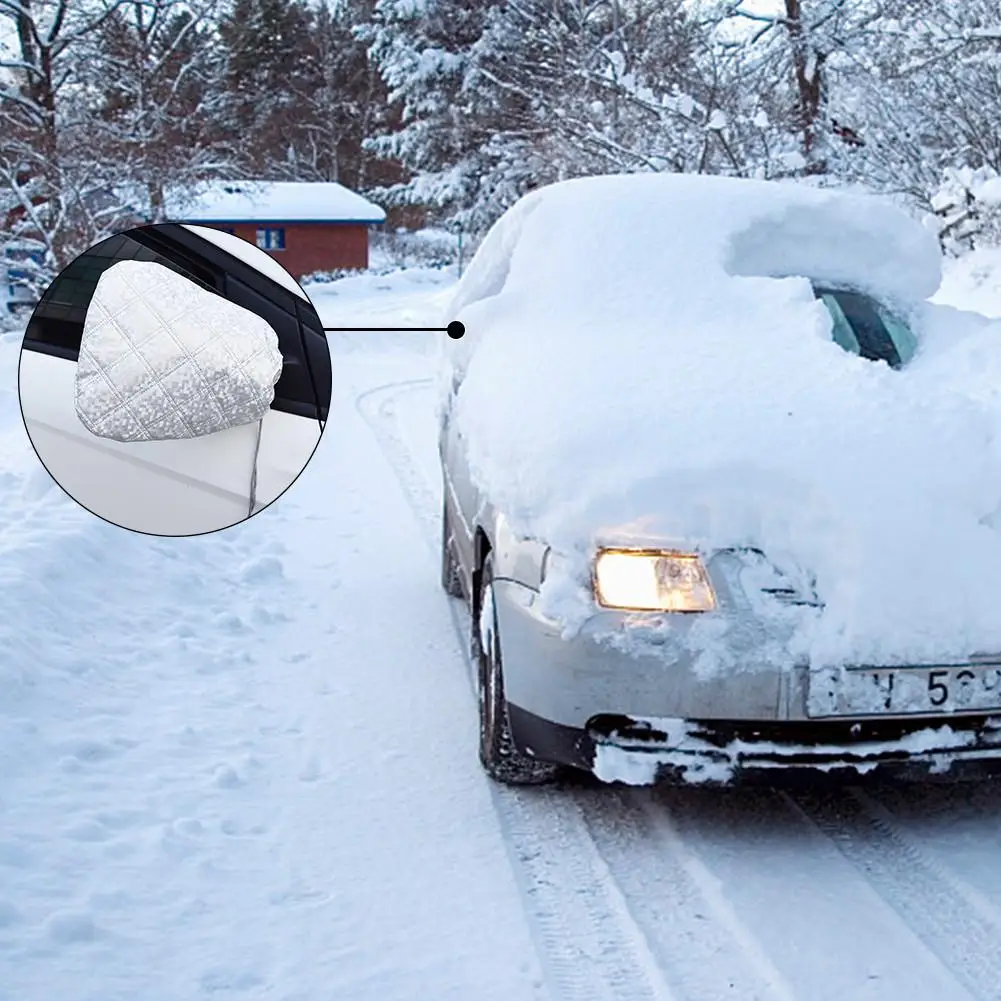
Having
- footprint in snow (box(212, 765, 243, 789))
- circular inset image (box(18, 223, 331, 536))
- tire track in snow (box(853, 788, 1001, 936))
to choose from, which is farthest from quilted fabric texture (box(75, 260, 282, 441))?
tire track in snow (box(853, 788, 1001, 936))

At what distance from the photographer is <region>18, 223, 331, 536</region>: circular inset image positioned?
2.69 m

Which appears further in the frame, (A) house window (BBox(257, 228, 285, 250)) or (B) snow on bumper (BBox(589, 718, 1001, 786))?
(A) house window (BBox(257, 228, 285, 250))

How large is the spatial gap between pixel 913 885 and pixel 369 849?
1464mm

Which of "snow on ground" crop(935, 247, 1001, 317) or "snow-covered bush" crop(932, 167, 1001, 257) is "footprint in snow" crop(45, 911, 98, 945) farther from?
"snow-covered bush" crop(932, 167, 1001, 257)

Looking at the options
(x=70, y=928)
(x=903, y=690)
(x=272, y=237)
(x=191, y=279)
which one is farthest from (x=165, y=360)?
(x=272, y=237)

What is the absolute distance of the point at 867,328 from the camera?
484cm

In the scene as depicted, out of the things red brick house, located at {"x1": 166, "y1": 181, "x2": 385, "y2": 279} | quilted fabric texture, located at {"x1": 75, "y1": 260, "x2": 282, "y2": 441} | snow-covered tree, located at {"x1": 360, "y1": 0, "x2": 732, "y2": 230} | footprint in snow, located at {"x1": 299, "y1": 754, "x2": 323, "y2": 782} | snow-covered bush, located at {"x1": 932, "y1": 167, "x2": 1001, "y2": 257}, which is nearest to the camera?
quilted fabric texture, located at {"x1": 75, "y1": 260, "x2": 282, "y2": 441}

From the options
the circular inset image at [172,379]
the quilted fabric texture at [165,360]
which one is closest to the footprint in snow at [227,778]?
the circular inset image at [172,379]

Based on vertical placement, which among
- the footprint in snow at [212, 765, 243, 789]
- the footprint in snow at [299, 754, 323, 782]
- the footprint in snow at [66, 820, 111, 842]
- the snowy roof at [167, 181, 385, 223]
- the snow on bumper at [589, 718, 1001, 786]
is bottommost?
the snowy roof at [167, 181, 385, 223]

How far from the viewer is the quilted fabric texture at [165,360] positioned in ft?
8.68

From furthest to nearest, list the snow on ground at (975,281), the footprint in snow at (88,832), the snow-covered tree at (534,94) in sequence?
the snow-covered tree at (534,94) → the snow on ground at (975,281) → the footprint in snow at (88,832)

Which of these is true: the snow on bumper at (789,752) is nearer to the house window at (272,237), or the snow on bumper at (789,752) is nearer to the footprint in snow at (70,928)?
the footprint in snow at (70,928)

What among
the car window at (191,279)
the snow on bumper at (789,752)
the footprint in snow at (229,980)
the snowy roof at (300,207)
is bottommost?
the snowy roof at (300,207)

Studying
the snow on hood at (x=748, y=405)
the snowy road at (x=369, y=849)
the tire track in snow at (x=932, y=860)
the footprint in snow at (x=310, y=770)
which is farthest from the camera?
the footprint in snow at (x=310, y=770)
